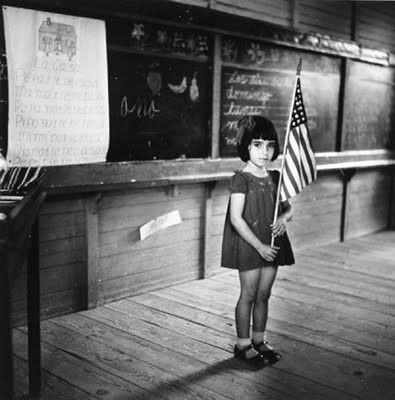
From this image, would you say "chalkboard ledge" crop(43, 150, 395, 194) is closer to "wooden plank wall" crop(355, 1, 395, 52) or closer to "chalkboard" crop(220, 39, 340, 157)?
"chalkboard" crop(220, 39, 340, 157)

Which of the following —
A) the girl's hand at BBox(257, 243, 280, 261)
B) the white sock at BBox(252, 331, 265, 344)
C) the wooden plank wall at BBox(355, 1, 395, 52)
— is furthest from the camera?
the wooden plank wall at BBox(355, 1, 395, 52)

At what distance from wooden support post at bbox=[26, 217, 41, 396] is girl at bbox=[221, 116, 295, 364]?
1.10 metres

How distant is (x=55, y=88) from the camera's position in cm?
386

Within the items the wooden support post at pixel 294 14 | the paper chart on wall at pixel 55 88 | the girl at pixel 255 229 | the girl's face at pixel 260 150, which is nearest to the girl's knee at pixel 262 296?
the girl at pixel 255 229

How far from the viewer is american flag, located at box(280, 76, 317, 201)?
3.32 metres

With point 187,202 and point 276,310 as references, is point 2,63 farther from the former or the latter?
point 276,310

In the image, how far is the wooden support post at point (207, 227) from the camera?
519 centimetres

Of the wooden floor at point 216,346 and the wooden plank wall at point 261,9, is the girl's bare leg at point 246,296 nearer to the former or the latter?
the wooden floor at point 216,346

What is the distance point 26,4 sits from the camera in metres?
3.63

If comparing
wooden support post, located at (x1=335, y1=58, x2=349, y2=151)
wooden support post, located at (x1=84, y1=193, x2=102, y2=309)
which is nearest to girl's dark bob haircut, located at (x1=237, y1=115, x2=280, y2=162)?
wooden support post, located at (x1=84, y1=193, x2=102, y2=309)

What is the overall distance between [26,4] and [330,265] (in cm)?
385

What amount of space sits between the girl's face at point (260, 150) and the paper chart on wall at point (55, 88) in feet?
4.41

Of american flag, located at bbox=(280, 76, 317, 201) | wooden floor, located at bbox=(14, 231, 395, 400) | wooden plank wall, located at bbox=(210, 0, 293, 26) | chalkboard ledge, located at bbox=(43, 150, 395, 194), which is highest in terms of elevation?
wooden plank wall, located at bbox=(210, 0, 293, 26)

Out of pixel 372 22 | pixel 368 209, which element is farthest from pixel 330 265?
pixel 372 22
